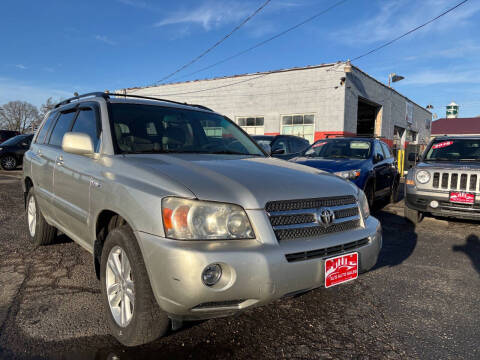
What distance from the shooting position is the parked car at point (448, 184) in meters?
5.16

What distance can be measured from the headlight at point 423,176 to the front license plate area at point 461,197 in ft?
1.39

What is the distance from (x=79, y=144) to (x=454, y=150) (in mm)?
6272

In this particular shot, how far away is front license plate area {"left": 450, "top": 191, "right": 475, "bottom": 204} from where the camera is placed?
16.8 feet

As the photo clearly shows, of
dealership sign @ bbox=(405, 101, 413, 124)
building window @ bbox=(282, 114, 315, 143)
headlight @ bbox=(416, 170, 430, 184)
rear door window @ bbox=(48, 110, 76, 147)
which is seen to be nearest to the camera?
rear door window @ bbox=(48, 110, 76, 147)

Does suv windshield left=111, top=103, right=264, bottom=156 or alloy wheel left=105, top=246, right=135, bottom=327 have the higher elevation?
suv windshield left=111, top=103, right=264, bottom=156

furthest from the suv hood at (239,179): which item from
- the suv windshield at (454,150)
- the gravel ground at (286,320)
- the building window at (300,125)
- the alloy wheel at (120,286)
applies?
the building window at (300,125)

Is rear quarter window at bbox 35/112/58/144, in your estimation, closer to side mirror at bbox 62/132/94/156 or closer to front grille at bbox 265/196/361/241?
side mirror at bbox 62/132/94/156

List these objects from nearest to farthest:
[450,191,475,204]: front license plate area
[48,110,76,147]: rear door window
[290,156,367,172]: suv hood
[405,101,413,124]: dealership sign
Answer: [48,110,76,147]: rear door window, [450,191,475,204]: front license plate area, [290,156,367,172]: suv hood, [405,101,413,124]: dealership sign

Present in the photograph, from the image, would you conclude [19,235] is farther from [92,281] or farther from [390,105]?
[390,105]

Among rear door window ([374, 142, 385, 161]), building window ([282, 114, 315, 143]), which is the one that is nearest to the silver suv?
rear door window ([374, 142, 385, 161])

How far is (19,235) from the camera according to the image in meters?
4.70

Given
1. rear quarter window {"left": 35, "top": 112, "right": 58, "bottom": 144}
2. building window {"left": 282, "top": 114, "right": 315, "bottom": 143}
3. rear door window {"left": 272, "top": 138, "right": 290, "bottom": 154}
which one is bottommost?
rear door window {"left": 272, "top": 138, "right": 290, "bottom": 154}

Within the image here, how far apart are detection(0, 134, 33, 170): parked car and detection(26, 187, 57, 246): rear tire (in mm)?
12647

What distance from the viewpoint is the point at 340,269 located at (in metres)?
2.18
